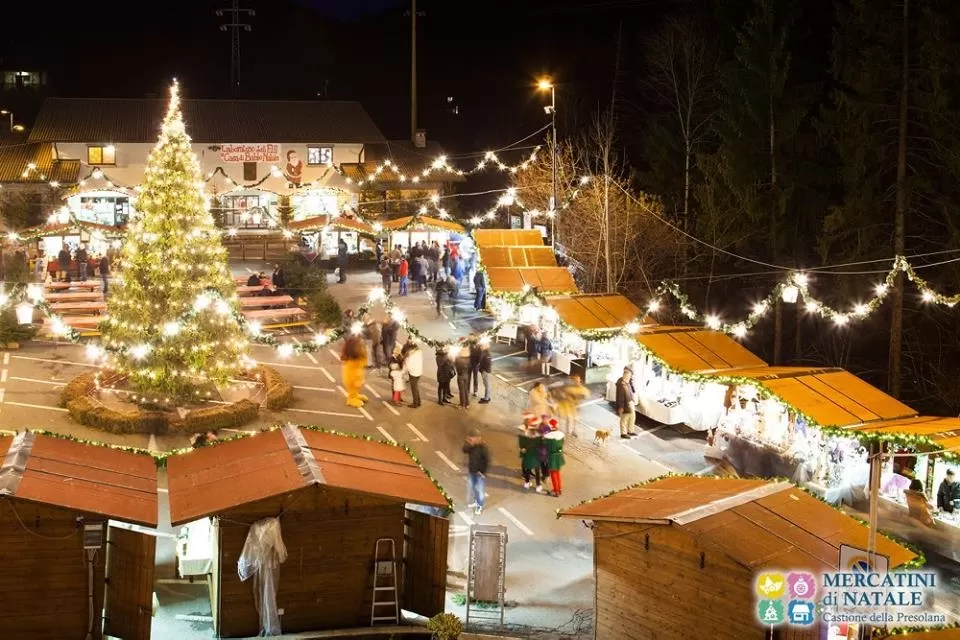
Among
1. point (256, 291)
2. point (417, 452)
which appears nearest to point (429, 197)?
point (256, 291)

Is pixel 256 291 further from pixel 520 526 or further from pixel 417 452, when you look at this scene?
pixel 520 526

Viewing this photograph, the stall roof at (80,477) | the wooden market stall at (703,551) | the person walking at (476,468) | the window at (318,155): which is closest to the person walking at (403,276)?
the person walking at (476,468)

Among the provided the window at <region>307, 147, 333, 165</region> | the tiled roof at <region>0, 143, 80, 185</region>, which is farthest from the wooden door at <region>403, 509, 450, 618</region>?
the window at <region>307, 147, 333, 165</region>

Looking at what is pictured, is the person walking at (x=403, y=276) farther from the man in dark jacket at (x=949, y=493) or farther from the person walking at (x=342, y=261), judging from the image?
the man in dark jacket at (x=949, y=493)

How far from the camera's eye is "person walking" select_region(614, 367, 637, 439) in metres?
20.0

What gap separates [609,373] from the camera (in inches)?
933

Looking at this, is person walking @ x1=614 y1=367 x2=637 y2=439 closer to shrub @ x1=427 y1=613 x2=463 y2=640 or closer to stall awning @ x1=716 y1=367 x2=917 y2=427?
stall awning @ x1=716 y1=367 x2=917 y2=427

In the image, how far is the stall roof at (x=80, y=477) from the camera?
1098 centimetres

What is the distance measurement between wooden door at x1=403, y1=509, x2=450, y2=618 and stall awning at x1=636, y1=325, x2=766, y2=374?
9.10 metres

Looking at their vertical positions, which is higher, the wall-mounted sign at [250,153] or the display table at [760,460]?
the wall-mounted sign at [250,153]

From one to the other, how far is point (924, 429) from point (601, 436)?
5.63m

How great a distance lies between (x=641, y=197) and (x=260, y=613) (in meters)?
27.0

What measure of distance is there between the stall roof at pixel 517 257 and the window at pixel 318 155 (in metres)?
21.9

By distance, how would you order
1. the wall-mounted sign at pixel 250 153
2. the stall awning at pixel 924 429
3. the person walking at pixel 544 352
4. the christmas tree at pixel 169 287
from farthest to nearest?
the wall-mounted sign at pixel 250 153
the person walking at pixel 544 352
the christmas tree at pixel 169 287
the stall awning at pixel 924 429
